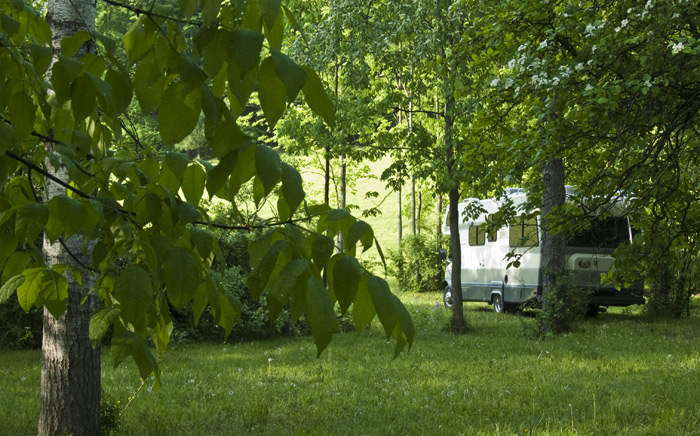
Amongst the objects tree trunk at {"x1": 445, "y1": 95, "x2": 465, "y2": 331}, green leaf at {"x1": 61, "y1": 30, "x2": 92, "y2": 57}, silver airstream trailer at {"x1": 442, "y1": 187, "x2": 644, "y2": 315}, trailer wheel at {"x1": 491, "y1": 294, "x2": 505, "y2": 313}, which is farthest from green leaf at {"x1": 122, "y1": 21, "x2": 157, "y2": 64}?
trailer wheel at {"x1": 491, "y1": 294, "x2": 505, "y2": 313}

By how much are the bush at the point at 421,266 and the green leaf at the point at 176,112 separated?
80.5ft

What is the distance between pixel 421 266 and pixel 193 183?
24874mm

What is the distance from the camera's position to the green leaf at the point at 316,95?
4.32 feet

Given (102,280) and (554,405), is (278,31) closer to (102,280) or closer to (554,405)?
(102,280)

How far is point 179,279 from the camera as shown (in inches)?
56.0

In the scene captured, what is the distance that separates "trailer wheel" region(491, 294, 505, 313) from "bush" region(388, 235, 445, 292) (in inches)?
238

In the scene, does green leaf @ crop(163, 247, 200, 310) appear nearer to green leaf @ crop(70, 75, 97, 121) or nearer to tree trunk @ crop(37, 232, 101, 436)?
green leaf @ crop(70, 75, 97, 121)

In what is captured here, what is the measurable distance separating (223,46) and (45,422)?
469cm

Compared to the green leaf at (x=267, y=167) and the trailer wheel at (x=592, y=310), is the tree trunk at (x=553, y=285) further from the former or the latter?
the green leaf at (x=267, y=167)

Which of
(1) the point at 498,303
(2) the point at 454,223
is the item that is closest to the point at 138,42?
(2) the point at 454,223

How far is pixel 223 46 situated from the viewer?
52.9 inches

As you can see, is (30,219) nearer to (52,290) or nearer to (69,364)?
(52,290)

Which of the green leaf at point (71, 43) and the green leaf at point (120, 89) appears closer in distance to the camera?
the green leaf at point (120, 89)

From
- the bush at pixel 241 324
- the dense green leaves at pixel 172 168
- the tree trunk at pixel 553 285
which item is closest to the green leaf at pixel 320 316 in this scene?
the dense green leaves at pixel 172 168
